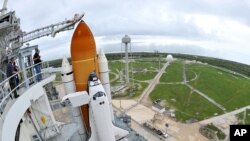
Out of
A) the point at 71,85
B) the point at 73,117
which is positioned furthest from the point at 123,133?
the point at 71,85

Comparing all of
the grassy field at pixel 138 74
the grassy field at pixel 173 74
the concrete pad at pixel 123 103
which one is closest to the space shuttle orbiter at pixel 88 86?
the concrete pad at pixel 123 103

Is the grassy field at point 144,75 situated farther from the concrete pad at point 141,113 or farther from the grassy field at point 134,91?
the concrete pad at point 141,113

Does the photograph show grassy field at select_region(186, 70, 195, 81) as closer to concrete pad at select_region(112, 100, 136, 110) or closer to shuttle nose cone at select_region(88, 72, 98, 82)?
concrete pad at select_region(112, 100, 136, 110)

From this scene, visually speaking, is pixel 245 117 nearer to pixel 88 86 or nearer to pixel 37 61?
pixel 88 86

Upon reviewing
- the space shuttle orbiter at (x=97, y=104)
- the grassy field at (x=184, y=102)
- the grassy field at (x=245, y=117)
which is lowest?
the grassy field at (x=245, y=117)

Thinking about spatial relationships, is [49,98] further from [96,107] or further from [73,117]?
[96,107]

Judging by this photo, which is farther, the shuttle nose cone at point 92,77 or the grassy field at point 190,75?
the grassy field at point 190,75
